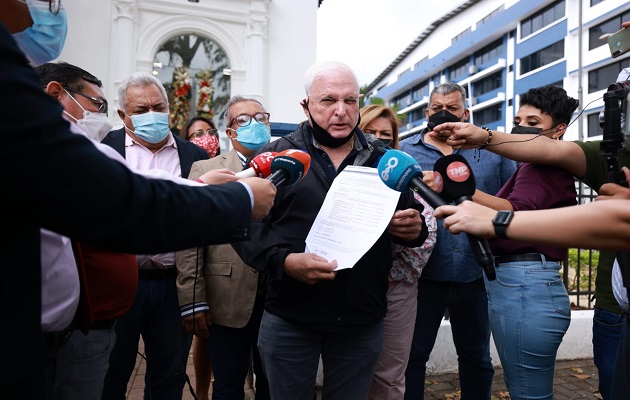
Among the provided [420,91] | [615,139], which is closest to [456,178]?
[615,139]

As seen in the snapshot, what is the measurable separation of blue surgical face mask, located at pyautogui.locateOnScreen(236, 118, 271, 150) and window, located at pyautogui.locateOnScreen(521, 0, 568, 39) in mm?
37899

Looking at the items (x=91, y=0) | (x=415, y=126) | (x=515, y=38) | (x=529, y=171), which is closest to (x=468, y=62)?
(x=515, y=38)

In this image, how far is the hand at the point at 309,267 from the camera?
201cm

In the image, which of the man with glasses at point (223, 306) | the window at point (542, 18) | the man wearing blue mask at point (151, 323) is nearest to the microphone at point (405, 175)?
the man with glasses at point (223, 306)

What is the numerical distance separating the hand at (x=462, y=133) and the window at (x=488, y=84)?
44325 millimetres

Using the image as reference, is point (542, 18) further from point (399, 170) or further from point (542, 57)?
point (399, 170)

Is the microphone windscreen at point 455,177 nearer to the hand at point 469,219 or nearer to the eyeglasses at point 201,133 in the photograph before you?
the hand at point 469,219

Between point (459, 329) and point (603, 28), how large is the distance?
34.7 m

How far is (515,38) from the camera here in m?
39.7

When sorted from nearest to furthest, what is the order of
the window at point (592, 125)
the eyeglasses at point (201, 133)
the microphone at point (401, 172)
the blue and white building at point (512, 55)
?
the microphone at point (401, 172) < the eyeglasses at point (201, 133) < the window at point (592, 125) < the blue and white building at point (512, 55)

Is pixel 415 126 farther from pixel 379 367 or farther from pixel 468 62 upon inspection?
pixel 379 367

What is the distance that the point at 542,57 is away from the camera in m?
36.2

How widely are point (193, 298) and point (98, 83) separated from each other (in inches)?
52.0

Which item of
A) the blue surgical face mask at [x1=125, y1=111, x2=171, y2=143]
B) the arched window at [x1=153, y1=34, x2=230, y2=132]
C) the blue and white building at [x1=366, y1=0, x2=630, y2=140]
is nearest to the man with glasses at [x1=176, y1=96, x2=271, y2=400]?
the blue surgical face mask at [x1=125, y1=111, x2=171, y2=143]
